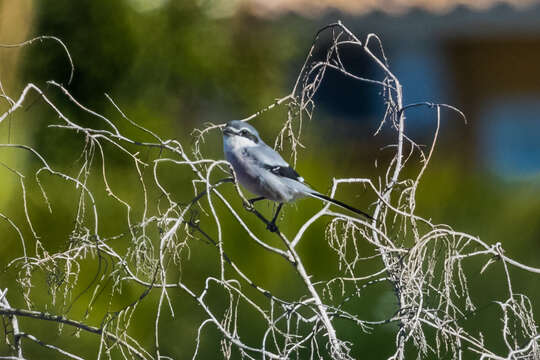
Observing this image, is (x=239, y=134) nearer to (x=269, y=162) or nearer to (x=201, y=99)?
(x=269, y=162)

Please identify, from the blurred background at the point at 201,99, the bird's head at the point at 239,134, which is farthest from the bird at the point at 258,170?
the blurred background at the point at 201,99

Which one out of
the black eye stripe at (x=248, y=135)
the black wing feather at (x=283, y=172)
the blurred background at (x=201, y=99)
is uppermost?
the black eye stripe at (x=248, y=135)

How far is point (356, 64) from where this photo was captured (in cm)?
980

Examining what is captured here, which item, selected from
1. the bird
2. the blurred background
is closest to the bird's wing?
the bird

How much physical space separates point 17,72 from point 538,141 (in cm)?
652

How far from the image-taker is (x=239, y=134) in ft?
10.6

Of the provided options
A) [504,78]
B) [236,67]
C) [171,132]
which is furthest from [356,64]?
[171,132]

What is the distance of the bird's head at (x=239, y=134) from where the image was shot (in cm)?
321

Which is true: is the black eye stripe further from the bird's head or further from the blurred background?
the blurred background

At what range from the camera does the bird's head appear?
3.21m

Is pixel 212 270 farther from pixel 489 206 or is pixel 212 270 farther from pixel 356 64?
pixel 356 64

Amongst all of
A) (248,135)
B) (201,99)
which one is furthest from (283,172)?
(201,99)

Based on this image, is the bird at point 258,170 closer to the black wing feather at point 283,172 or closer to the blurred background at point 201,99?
the black wing feather at point 283,172

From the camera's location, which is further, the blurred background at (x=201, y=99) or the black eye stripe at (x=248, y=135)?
the blurred background at (x=201, y=99)
